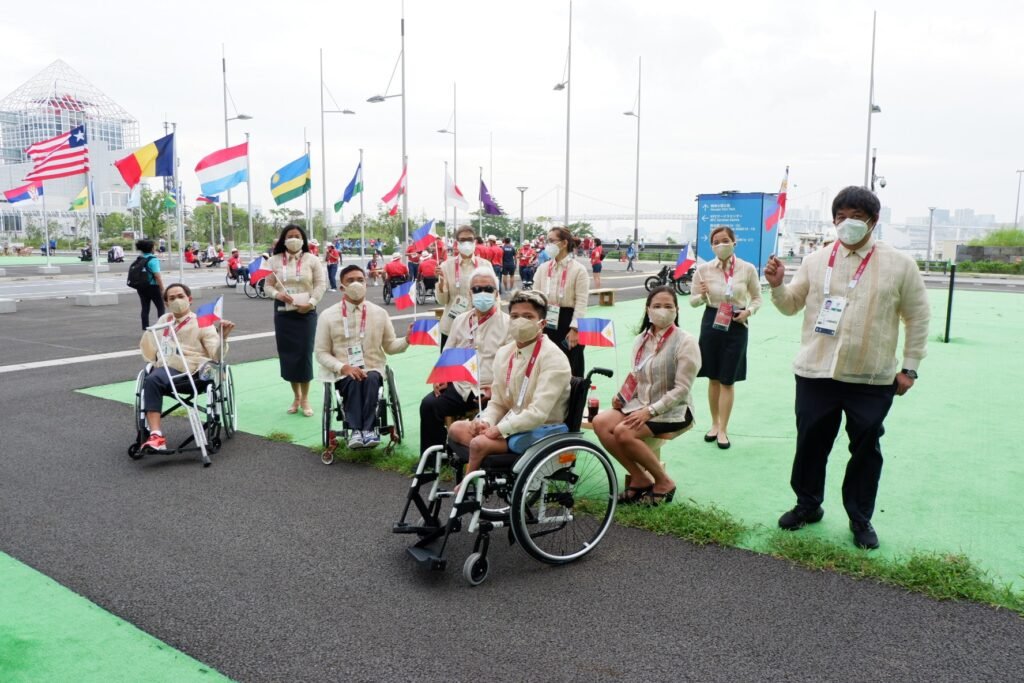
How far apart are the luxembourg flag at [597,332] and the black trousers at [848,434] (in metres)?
1.10

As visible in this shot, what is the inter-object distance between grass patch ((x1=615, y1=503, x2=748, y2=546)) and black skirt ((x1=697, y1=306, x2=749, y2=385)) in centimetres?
132

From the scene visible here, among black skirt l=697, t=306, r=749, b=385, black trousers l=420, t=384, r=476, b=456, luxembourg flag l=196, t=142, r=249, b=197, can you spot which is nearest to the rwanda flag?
luxembourg flag l=196, t=142, r=249, b=197

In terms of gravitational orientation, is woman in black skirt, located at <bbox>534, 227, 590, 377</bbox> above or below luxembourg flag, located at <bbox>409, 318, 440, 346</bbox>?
above

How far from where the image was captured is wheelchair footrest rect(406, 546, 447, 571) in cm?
347

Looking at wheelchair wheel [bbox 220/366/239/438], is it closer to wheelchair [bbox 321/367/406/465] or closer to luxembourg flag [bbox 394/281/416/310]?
wheelchair [bbox 321/367/406/465]

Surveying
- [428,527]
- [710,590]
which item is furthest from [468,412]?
[710,590]

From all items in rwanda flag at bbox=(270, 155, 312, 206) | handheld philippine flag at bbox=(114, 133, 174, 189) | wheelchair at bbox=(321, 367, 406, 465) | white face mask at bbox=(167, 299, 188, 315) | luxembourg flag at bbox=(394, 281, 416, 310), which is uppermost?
handheld philippine flag at bbox=(114, 133, 174, 189)

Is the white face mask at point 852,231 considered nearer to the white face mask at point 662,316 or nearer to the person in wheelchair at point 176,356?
the white face mask at point 662,316

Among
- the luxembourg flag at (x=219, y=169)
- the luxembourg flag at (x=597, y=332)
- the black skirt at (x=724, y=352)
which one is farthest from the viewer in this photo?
the luxembourg flag at (x=219, y=169)

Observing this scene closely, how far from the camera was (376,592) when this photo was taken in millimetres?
3381

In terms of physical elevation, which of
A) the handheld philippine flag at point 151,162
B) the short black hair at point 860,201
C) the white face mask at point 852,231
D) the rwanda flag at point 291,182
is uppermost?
the handheld philippine flag at point 151,162

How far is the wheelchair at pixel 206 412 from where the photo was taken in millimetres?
5324

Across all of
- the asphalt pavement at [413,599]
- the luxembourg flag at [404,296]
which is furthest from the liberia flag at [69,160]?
the asphalt pavement at [413,599]

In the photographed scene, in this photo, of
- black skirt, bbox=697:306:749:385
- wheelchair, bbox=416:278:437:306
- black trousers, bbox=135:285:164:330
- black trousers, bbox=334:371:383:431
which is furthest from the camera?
wheelchair, bbox=416:278:437:306
